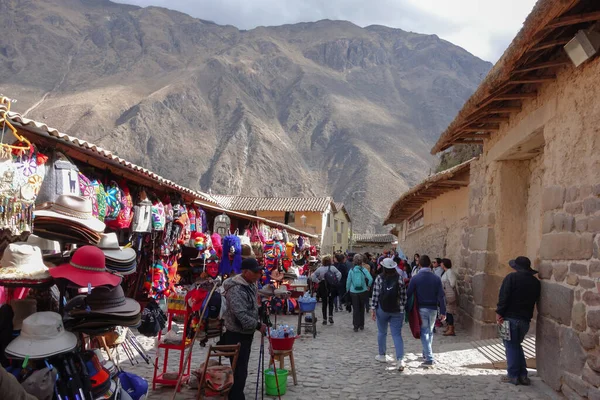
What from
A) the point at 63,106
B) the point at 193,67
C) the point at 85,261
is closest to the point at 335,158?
the point at 193,67

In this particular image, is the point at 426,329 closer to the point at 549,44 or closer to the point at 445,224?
the point at 549,44

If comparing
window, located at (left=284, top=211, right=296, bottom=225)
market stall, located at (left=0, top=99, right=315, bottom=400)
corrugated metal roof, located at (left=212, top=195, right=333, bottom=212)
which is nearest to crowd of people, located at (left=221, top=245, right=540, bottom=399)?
market stall, located at (left=0, top=99, right=315, bottom=400)

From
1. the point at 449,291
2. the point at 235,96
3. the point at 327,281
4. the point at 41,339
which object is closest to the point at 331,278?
the point at 327,281

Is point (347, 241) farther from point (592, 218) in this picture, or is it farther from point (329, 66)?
point (329, 66)

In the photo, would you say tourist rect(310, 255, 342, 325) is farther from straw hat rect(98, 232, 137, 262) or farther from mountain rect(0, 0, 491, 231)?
mountain rect(0, 0, 491, 231)

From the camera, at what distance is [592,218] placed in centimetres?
467

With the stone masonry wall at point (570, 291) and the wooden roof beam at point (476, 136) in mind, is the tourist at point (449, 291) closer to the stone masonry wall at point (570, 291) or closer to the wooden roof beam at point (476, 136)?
the wooden roof beam at point (476, 136)

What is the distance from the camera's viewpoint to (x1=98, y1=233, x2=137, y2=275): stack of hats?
12.7 feet

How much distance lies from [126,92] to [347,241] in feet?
128

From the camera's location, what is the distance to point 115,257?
3896 millimetres

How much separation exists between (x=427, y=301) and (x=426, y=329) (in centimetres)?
42

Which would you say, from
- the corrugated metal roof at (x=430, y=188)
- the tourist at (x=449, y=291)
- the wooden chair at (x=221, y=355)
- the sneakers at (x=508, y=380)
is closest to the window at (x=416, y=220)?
the corrugated metal roof at (x=430, y=188)

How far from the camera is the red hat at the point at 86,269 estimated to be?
3.33 meters

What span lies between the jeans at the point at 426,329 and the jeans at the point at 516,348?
122 cm
